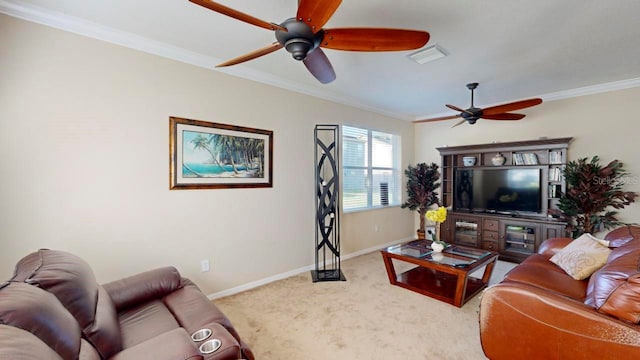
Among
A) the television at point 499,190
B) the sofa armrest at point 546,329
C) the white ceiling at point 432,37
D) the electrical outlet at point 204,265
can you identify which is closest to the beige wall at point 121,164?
the electrical outlet at point 204,265

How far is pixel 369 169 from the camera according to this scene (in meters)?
5.02

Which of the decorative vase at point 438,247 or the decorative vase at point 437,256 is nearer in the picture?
the decorative vase at point 437,256

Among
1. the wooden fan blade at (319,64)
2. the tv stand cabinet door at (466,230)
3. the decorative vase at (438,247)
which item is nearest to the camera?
the wooden fan blade at (319,64)

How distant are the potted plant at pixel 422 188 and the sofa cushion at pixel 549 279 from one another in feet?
8.67

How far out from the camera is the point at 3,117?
80.6 inches

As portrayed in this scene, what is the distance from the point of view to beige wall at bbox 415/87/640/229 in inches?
144

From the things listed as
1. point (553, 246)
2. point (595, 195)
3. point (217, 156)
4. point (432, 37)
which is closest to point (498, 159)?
point (595, 195)

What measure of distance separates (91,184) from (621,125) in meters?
6.19

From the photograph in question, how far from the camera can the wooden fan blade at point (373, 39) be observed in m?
1.61

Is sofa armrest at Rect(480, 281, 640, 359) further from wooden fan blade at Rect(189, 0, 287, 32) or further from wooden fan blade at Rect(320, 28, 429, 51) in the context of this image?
wooden fan blade at Rect(189, 0, 287, 32)

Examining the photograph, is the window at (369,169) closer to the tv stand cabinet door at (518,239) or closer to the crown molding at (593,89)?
the tv stand cabinet door at (518,239)

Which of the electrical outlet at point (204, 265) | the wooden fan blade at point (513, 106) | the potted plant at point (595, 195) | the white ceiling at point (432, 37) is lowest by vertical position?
the electrical outlet at point (204, 265)

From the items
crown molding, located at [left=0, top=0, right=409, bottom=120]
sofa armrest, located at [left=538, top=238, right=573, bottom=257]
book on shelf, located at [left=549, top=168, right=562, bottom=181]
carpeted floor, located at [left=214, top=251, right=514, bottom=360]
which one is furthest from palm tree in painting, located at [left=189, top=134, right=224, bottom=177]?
book on shelf, located at [left=549, top=168, right=562, bottom=181]

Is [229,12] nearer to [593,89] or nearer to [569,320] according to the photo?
[569,320]
